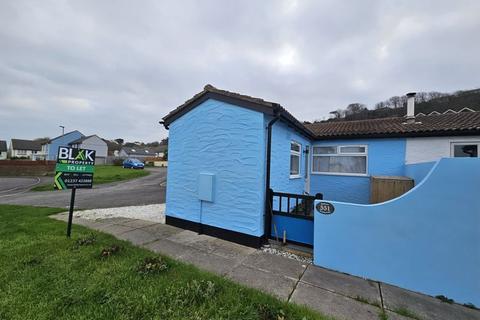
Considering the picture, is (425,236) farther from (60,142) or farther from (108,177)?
(60,142)

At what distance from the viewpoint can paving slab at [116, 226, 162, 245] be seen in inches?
178

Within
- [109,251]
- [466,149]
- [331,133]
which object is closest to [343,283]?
[109,251]

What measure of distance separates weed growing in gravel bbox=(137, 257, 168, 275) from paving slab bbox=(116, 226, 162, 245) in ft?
4.11

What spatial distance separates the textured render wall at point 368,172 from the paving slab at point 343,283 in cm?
556

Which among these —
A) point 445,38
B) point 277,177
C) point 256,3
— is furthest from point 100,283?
point 445,38

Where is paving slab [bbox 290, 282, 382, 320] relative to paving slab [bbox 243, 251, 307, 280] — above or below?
above

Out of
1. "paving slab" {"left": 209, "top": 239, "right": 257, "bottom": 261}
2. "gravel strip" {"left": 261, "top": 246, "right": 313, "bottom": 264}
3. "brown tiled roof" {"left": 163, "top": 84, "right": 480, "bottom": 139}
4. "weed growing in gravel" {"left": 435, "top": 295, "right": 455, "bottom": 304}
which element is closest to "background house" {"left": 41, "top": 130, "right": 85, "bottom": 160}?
"brown tiled roof" {"left": 163, "top": 84, "right": 480, "bottom": 139}

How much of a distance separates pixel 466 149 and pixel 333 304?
833cm

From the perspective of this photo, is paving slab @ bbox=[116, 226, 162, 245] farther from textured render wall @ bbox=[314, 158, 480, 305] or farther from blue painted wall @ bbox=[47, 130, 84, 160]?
Answer: blue painted wall @ bbox=[47, 130, 84, 160]

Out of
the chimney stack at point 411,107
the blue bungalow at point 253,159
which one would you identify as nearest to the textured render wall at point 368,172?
the blue bungalow at point 253,159

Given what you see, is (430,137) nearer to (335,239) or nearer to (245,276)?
(335,239)

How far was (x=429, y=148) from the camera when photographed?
23.3ft

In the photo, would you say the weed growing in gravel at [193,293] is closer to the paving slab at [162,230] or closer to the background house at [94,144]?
the paving slab at [162,230]

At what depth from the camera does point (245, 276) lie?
10.5ft
